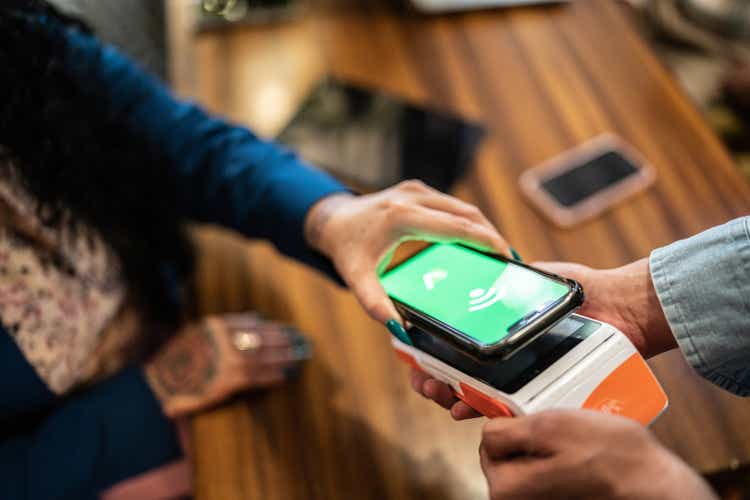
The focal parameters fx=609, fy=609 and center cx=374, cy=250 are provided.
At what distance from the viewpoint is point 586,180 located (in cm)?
86

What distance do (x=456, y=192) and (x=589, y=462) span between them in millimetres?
522

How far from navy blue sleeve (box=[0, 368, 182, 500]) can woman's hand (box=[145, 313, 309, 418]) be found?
0.09ft

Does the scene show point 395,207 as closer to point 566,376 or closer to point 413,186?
point 413,186

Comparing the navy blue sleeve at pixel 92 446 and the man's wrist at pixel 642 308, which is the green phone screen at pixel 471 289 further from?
the navy blue sleeve at pixel 92 446

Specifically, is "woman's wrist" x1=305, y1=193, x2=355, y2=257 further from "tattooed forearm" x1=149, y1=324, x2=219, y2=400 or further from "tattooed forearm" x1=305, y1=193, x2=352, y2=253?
"tattooed forearm" x1=149, y1=324, x2=219, y2=400

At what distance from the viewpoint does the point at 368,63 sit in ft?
3.57

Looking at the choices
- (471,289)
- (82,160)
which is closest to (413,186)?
(471,289)

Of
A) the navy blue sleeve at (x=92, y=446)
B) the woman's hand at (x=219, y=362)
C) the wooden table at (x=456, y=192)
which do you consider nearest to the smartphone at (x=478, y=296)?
the wooden table at (x=456, y=192)

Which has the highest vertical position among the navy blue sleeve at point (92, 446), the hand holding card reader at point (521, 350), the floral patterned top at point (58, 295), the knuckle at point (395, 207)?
the knuckle at point (395, 207)

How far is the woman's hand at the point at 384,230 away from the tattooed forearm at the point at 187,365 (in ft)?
0.63

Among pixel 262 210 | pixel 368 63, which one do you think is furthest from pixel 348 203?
pixel 368 63

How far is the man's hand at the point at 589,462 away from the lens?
0.39 meters

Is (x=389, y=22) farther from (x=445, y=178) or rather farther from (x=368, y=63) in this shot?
(x=445, y=178)

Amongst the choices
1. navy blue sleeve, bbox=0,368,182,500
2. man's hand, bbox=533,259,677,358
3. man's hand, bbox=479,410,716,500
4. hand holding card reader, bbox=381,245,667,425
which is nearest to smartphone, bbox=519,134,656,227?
man's hand, bbox=533,259,677,358
